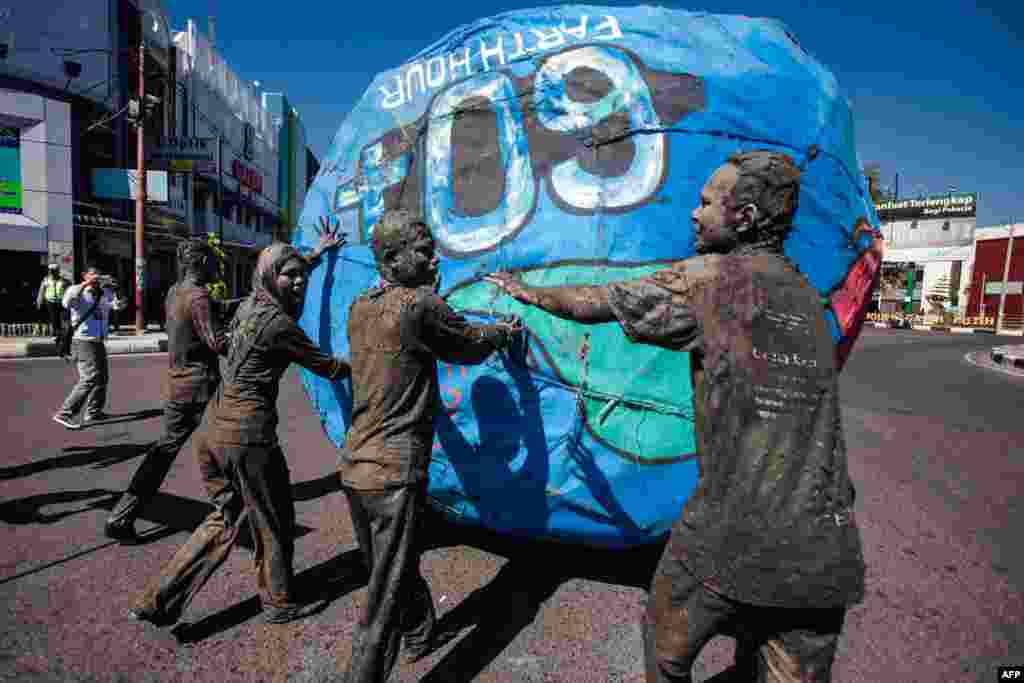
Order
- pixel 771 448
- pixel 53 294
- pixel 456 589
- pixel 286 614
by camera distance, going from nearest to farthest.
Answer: pixel 771 448, pixel 286 614, pixel 456 589, pixel 53 294

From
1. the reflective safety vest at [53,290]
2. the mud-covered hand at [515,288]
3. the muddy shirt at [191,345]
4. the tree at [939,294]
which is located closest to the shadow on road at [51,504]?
the muddy shirt at [191,345]

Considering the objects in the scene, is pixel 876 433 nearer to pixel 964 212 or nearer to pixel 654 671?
pixel 654 671

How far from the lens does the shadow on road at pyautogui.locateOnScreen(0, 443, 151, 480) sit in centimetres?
470

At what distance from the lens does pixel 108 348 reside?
487 inches

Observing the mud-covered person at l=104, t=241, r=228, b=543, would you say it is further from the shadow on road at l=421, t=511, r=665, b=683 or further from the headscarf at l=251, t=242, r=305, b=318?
the shadow on road at l=421, t=511, r=665, b=683

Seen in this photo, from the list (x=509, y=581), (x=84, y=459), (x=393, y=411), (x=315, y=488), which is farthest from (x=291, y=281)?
(x=84, y=459)

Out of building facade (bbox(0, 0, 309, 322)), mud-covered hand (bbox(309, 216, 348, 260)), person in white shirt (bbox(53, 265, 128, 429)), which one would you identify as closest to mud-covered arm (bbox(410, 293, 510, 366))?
mud-covered hand (bbox(309, 216, 348, 260))

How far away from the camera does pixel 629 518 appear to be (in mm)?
2629

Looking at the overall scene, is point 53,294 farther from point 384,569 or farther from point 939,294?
point 939,294

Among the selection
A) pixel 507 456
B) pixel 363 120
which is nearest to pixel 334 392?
pixel 507 456

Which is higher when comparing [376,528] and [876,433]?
[376,528]

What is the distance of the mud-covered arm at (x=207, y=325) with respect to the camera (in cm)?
347

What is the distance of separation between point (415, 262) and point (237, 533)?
161 cm

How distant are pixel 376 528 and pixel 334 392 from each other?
1216 millimetres
